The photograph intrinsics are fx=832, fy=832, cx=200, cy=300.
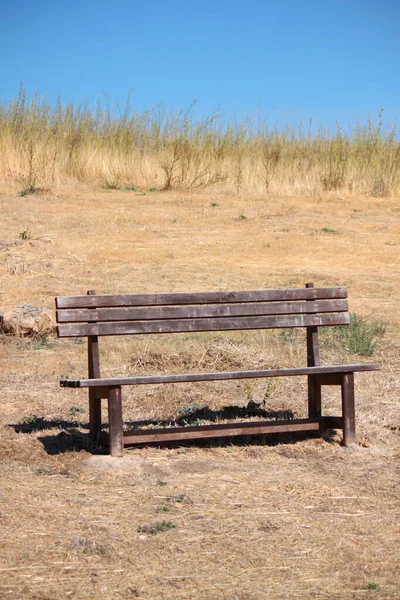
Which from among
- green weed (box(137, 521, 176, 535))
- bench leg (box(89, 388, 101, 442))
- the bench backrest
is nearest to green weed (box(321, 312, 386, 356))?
the bench backrest

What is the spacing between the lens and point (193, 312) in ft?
18.2

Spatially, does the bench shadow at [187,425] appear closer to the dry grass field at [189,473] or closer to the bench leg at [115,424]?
the dry grass field at [189,473]

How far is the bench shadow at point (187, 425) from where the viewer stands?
17.7ft

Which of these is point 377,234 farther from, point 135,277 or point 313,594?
point 313,594

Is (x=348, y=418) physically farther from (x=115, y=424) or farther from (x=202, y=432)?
(x=115, y=424)

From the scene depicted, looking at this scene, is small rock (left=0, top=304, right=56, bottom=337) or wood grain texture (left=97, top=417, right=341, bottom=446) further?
small rock (left=0, top=304, right=56, bottom=337)

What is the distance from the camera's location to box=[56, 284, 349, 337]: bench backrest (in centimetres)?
532

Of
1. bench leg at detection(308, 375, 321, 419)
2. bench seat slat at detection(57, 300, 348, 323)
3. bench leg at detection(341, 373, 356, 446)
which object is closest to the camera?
bench seat slat at detection(57, 300, 348, 323)

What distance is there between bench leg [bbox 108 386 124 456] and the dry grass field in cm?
9

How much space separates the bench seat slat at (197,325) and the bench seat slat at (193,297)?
12 cm

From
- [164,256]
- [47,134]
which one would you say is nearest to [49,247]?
[164,256]

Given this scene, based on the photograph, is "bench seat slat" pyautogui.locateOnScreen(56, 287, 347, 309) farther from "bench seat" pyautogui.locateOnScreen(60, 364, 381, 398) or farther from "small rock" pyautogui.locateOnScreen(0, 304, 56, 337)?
"small rock" pyautogui.locateOnScreen(0, 304, 56, 337)

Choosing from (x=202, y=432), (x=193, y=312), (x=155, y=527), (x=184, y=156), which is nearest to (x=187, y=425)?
(x=202, y=432)

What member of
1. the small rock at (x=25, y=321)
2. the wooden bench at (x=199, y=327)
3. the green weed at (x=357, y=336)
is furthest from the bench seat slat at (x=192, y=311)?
the small rock at (x=25, y=321)
